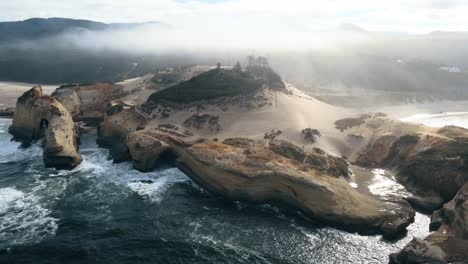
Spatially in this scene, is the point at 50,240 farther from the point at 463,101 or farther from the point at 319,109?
the point at 463,101

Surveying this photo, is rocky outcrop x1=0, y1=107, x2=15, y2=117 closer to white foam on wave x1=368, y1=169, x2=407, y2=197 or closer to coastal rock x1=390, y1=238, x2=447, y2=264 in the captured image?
white foam on wave x1=368, y1=169, x2=407, y2=197

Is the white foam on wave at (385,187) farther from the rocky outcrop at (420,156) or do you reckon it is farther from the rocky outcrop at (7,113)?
the rocky outcrop at (7,113)

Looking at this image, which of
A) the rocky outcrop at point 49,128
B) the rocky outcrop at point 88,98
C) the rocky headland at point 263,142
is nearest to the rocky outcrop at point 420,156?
the rocky headland at point 263,142

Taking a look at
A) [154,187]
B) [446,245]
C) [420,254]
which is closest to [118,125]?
[154,187]

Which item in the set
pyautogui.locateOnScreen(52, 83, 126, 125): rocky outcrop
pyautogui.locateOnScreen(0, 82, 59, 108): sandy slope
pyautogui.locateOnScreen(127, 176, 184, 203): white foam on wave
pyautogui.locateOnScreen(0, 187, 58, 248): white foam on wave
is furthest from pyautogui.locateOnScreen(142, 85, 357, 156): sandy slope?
pyautogui.locateOnScreen(0, 82, 59, 108): sandy slope

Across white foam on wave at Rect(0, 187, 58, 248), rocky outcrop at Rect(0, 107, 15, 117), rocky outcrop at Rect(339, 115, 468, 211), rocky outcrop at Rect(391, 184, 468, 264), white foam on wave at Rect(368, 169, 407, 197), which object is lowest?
white foam on wave at Rect(0, 187, 58, 248)

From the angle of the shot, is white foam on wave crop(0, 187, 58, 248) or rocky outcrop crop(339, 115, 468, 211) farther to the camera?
rocky outcrop crop(339, 115, 468, 211)

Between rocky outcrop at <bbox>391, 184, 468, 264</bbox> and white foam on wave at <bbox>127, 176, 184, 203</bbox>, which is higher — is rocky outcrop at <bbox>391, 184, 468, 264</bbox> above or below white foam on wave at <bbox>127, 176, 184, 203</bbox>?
above

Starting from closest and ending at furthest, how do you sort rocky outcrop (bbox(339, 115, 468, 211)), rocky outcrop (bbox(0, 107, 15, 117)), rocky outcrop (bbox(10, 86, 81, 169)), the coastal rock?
the coastal rock
rocky outcrop (bbox(339, 115, 468, 211))
rocky outcrop (bbox(10, 86, 81, 169))
rocky outcrop (bbox(0, 107, 15, 117))

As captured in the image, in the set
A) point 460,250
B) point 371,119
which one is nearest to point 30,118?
point 371,119

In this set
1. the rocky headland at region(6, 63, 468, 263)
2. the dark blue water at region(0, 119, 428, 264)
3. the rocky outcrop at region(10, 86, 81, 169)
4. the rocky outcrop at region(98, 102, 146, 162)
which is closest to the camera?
the dark blue water at region(0, 119, 428, 264)
